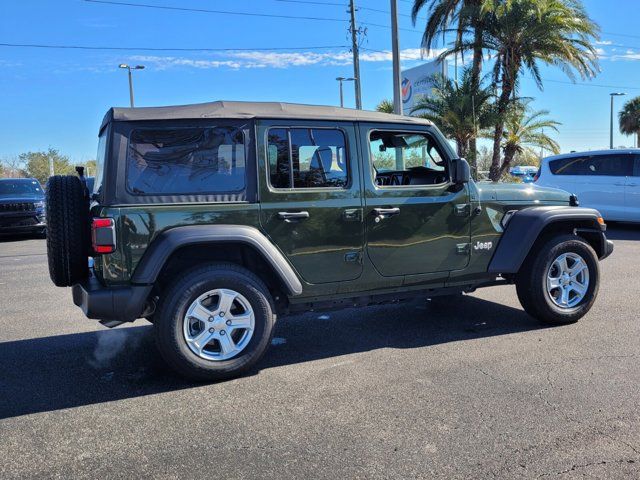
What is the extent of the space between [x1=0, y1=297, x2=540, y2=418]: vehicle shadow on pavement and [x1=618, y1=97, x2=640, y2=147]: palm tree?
171 feet

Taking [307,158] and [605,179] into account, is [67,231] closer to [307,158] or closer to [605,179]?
[307,158]

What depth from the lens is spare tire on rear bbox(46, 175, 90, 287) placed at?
4.01 meters

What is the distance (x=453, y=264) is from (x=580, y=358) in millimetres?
1249

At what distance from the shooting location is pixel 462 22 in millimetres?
19766

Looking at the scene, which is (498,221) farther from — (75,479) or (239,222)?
(75,479)

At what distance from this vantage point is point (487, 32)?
1936cm

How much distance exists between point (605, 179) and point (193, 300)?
11490 mm

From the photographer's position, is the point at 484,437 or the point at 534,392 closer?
the point at 484,437

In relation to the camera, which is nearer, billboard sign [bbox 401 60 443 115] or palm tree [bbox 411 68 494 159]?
palm tree [bbox 411 68 494 159]

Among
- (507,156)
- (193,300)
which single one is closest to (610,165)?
(507,156)

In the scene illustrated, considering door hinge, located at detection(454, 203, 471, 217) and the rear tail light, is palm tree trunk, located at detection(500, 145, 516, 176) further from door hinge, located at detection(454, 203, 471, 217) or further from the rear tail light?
the rear tail light

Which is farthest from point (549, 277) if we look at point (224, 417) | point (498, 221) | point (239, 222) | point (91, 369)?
point (91, 369)

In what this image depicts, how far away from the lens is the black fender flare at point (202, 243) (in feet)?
12.4

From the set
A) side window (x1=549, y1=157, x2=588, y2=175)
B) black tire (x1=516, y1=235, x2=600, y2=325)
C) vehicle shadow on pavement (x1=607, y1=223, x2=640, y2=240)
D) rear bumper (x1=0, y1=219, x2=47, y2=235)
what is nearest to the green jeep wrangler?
black tire (x1=516, y1=235, x2=600, y2=325)
